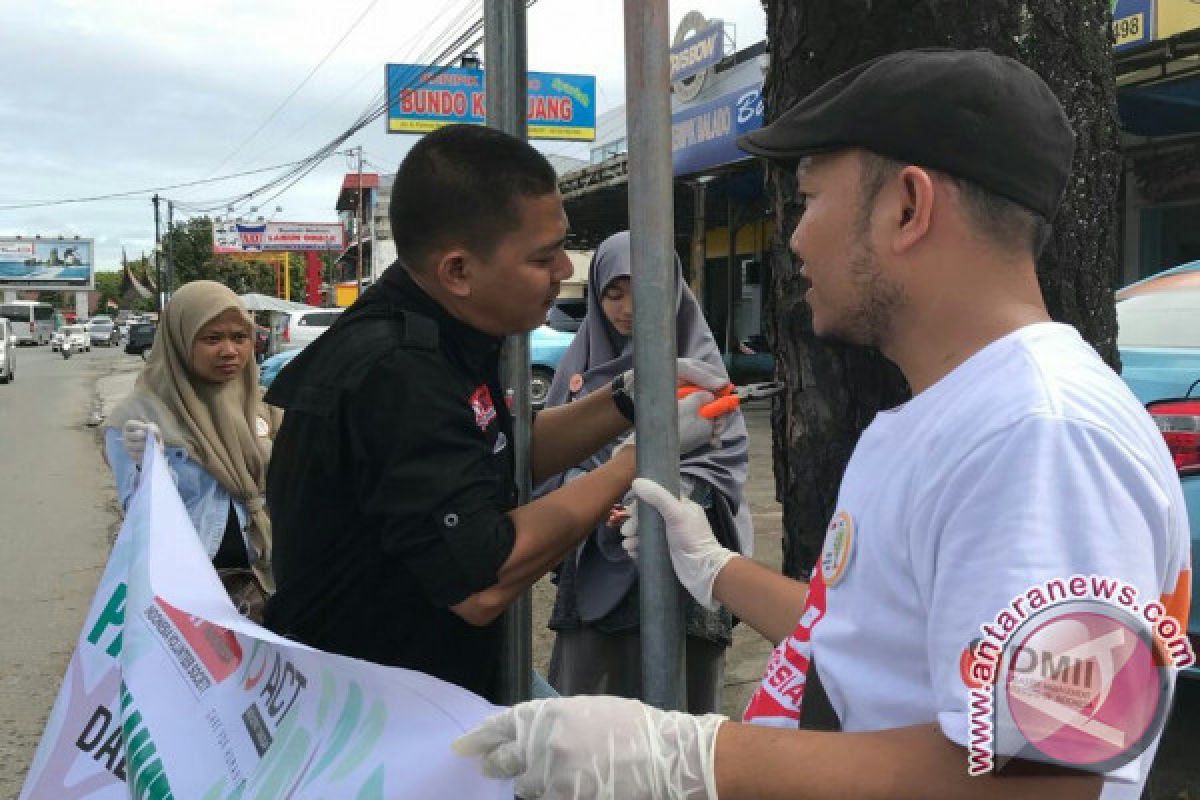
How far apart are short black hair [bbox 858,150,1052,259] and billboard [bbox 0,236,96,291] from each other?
3791 inches

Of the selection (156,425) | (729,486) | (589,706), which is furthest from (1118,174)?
(156,425)

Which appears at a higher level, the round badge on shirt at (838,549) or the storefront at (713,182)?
the storefront at (713,182)

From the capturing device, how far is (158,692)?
1644 mm

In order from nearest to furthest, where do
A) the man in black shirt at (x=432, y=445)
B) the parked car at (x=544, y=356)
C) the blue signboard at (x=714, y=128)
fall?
the man in black shirt at (x=432, y=445) < the blue signboard at (x=714, y=128) < the parked car at (x=544, y=356)

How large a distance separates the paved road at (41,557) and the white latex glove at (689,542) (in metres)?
2.99

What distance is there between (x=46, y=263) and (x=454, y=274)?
3790 inches

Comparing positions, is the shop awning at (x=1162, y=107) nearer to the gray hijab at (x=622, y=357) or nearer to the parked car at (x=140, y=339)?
the gray hijab at (x=622, y=357)

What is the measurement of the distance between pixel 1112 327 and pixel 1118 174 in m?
0.33

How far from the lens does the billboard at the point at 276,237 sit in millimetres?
52000

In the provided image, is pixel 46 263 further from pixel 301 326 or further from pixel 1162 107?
pixel 1162 107

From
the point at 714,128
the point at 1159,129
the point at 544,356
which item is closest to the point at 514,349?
the point at 1159,129

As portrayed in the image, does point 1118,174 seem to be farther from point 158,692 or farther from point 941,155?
point 158,692

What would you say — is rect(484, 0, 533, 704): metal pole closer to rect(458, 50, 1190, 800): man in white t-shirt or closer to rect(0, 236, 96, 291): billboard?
rect(458, 50, 1190, 800): man in white t-shirt

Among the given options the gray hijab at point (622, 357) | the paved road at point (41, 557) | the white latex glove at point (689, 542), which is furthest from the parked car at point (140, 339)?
the white latex glove at point (689, 542)
